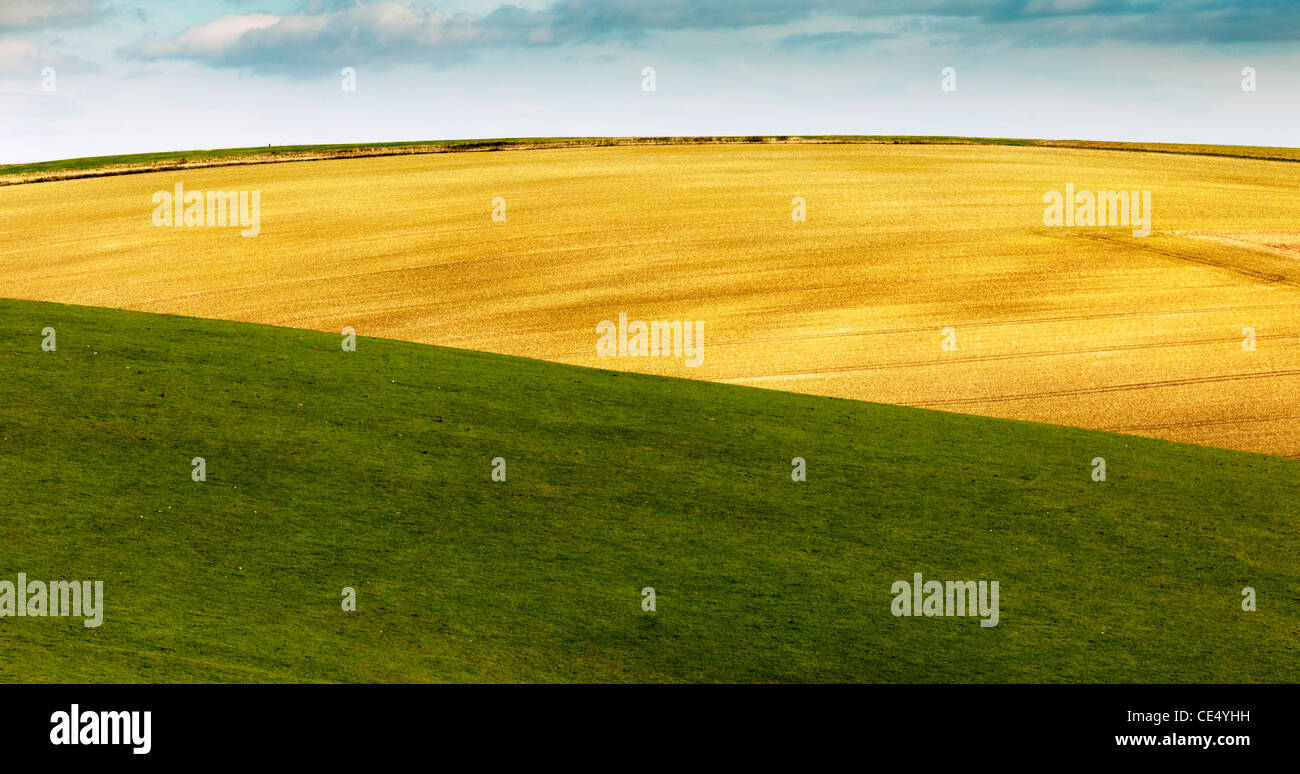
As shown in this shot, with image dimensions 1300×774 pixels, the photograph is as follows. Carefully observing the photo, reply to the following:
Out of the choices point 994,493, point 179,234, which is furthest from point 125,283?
point 994,493

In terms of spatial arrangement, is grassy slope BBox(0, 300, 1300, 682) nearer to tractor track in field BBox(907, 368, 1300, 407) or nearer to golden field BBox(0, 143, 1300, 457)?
tractor track in field BBox(907, 368, 1300, 407)

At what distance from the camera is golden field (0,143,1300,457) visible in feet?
78.4

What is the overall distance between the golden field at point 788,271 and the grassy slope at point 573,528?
426cm

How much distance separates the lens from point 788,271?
32.3 meters

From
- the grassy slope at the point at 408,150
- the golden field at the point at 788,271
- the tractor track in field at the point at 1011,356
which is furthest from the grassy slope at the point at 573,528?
the grassy slope at the point at 408,150

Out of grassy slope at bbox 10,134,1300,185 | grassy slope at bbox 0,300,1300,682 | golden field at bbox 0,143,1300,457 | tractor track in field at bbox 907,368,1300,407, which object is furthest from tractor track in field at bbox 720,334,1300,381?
grassy slope at bbox 10,134,1300,185

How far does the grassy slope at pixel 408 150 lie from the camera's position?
2023 inches

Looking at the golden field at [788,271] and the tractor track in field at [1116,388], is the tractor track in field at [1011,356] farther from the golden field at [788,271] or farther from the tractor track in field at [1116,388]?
the tractor track in field at [1116,388]

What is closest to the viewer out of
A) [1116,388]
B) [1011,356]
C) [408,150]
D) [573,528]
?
[573,528]

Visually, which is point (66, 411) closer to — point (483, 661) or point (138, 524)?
point (138, 524)

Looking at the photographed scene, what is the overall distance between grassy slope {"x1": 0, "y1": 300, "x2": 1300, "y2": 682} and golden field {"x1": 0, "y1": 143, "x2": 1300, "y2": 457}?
168 inches

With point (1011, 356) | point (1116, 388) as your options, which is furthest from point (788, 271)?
point (1116, 388)

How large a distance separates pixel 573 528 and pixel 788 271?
19438mm

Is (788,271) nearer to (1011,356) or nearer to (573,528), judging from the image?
(1011,356)
